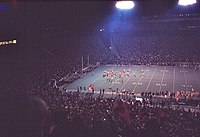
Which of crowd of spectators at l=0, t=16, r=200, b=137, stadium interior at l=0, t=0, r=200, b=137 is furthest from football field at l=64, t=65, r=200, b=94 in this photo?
crowd of spectators at l=0, t=16, r=200, b=137

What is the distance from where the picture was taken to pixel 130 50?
49.9 metres

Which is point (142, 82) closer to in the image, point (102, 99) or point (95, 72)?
point (95, 72)

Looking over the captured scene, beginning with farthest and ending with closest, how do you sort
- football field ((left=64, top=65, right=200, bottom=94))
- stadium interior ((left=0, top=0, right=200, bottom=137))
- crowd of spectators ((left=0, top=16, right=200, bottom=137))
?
football field ((left=64, top=65, right=200, bottom=94)) < crowd of spectators ((left=0, top=16, right=200, bottom=137)) < stadium interior ((left=0, top=0, right=200, bottom=137))

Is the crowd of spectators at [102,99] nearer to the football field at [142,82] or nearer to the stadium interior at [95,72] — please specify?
the stadium interior at [95,72]

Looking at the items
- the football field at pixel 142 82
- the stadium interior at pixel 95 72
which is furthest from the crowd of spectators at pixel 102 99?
the football field at pixel 142 82

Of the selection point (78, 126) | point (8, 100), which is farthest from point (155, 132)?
point (8, 100)

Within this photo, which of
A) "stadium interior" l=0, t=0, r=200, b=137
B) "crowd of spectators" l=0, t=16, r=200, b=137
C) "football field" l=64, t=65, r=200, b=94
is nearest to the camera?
"stadium interior" l=0, t=0, r=200, b=137

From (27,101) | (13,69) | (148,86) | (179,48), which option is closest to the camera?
(27,101)

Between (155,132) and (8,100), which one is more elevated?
(8,100)

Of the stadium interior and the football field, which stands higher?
the stadium interior

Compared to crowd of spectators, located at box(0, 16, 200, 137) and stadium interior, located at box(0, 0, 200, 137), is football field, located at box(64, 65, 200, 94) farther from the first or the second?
crowd of spectators, located at box(0, 16, 200, 137)

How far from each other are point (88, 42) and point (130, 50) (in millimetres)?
9267

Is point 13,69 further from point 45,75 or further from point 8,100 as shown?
point 8,100

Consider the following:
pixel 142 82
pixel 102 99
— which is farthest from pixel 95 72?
pixel 102 99
